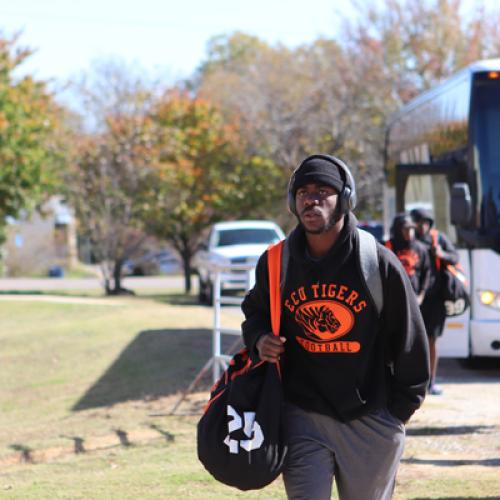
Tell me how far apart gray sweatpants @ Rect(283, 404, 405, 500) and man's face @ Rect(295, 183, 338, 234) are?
708mm

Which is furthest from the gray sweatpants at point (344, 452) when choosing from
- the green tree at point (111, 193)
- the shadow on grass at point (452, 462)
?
the green tree at point (111, 193)

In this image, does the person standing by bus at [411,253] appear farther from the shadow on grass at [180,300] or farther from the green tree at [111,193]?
the green tree at [111,193]

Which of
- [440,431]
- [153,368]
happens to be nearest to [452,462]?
[440,431]

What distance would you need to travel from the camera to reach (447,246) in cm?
1006

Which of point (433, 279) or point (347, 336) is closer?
point (347, 336)

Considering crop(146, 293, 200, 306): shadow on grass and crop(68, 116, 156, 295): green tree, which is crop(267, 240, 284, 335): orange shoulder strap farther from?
crop(68, 116, 156, 295): green tree

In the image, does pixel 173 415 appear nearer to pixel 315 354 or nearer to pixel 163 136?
pixel 315 354

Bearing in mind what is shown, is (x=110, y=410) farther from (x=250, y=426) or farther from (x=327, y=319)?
(x=327, y=319)

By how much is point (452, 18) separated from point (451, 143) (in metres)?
26.6

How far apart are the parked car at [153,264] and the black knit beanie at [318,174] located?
42359 mm

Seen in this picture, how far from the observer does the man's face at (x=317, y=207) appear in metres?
3.88

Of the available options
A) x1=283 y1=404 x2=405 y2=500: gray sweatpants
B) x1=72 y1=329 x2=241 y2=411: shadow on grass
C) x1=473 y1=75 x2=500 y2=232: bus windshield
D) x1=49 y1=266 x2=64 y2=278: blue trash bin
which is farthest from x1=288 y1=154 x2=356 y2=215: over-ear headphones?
x1=49 y1=266 x2=64 y2=278: blue trash bin

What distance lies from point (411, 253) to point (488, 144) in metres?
2.32

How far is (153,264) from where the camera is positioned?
53.4m
